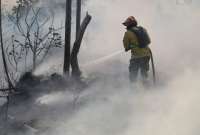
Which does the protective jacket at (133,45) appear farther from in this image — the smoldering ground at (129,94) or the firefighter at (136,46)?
the smoldering ground at (129,94)

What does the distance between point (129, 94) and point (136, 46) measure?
0.97 m

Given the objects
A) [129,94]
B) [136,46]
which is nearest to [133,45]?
[136,46]

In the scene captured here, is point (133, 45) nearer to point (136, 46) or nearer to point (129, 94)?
point (136, 46)

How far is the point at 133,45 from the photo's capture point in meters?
9.23

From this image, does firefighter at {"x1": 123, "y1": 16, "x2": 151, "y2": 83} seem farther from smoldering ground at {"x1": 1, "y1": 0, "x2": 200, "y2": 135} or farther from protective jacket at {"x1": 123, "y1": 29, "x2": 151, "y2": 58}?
smoldering ground at {"x1": 1, "y1": 0, "x2": 200, "y2": 135}

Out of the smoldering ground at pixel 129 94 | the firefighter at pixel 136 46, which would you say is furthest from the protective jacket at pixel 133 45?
the smoldering ground at pixel 129 94

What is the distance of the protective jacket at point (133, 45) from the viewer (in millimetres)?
9133

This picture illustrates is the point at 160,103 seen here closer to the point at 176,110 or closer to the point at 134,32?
the point at 176,110

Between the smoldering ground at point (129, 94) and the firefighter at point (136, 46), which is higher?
the firefighter at point (136, 46)

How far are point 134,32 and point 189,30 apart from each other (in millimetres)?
7830

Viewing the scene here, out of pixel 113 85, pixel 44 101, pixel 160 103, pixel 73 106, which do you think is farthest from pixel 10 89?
pixel 160 103

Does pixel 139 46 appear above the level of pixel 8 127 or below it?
above

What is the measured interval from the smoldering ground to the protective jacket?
26.5 inches

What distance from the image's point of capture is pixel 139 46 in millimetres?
9312
